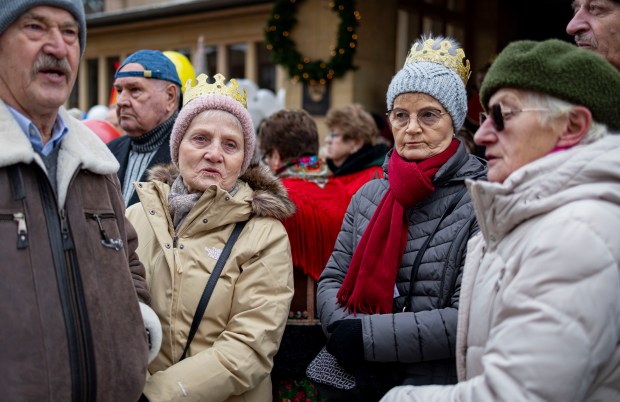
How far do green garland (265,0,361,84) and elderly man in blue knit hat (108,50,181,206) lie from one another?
5677mm

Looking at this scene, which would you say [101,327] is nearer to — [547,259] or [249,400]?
[249,400]

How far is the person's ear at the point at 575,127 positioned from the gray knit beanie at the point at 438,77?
1024 millimetres

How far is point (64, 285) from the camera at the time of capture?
189cm

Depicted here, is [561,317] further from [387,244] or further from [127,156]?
[127,156]

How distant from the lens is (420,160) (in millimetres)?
2768

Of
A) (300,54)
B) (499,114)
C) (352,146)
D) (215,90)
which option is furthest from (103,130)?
(300,54)

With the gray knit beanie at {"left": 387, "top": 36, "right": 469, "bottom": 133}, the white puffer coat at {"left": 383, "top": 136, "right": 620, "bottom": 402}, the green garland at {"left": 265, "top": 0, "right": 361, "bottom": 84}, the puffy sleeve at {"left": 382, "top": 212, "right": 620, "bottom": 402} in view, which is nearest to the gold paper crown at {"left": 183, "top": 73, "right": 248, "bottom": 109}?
the gray knit beanie at {"left": 387, "top": 36, "right": 469, "bottom": 133}

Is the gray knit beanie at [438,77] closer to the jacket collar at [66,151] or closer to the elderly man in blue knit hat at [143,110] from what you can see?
the jacket collar at [66,151]

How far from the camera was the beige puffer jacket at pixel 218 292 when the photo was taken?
2.53 metres

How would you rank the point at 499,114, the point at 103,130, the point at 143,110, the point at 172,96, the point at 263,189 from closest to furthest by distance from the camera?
the point at 499,114 → the point at 263,189 → the point at 143,110 → the point at 172,96 → the point at 103,130

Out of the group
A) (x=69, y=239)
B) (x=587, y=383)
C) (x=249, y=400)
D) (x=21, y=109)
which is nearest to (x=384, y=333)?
(x=249, y=400)

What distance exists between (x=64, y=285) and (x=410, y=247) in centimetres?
133

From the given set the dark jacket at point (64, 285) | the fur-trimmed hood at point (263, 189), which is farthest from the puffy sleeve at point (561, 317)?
the fur-trimmed hood at point (263, 189)

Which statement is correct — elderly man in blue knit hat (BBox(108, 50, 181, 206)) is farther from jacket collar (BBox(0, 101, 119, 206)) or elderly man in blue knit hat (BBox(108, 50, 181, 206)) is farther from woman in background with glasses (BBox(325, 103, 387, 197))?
jacket collar (BBox(0, 101, 119, 206))
